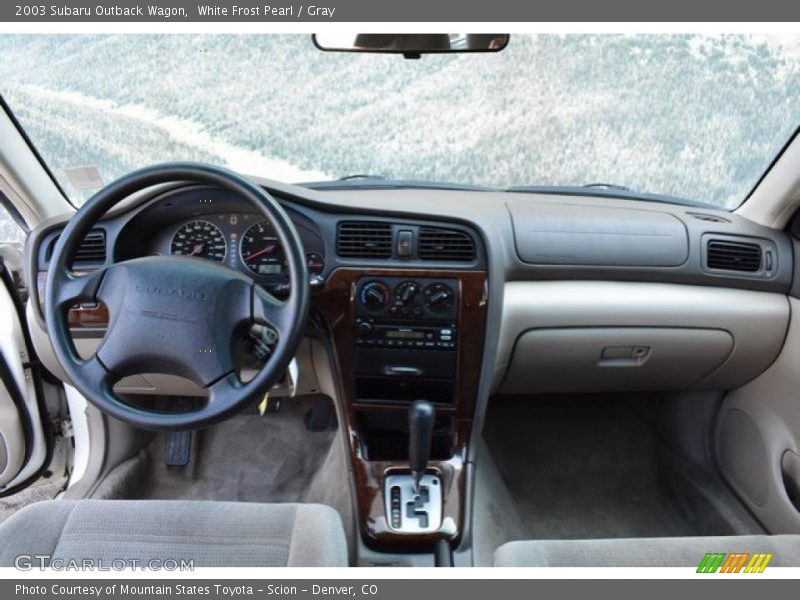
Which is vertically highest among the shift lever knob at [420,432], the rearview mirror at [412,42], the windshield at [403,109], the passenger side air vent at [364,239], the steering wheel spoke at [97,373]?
the rearview mirror at [412,42]

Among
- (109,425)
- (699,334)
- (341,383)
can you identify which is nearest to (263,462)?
(109,425)

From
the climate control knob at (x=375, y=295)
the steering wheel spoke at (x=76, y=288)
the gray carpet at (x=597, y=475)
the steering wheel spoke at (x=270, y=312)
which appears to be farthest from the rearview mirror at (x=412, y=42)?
the gray carpet at (x=597, y=475)

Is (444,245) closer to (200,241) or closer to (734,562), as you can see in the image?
(200,241)

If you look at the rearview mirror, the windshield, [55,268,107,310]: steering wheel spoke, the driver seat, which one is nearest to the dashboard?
the windshield

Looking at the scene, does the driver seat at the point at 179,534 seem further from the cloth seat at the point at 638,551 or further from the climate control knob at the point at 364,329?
the climate control knob at the point at 364,329

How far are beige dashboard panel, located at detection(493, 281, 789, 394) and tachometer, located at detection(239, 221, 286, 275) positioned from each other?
71 cm

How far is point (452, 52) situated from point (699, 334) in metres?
1.25

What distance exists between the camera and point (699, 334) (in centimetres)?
222

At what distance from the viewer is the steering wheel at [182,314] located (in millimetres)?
1442

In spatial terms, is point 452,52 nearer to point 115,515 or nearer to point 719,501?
point 115,515

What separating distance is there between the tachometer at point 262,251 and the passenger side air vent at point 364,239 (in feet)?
0.58

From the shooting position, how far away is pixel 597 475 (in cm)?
272

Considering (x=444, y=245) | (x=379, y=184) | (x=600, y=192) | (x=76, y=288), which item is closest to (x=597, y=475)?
(x=600, y=192)

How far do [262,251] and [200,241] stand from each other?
0.64ft
